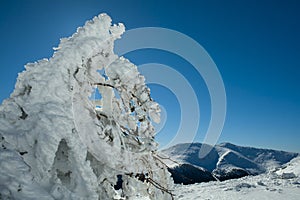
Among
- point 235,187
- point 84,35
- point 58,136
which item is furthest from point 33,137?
point 235,187

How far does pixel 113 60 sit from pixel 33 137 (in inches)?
75.8

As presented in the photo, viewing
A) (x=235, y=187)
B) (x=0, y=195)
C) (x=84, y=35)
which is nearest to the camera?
(x=0, y=195)

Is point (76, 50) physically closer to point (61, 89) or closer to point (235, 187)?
point (61, 89)

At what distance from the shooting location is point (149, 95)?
421cm

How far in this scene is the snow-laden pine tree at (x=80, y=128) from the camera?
2738 mm

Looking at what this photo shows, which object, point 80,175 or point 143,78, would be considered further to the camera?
point 143,78

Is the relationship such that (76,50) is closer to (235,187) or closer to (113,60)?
(113,60)

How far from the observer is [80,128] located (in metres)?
3.37

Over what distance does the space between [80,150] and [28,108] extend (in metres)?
0.81

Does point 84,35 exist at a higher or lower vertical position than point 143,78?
higher

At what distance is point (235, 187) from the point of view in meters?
19.0

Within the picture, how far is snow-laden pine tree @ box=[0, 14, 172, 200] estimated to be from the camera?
2738 mm

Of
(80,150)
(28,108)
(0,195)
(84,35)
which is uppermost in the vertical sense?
(84,35)

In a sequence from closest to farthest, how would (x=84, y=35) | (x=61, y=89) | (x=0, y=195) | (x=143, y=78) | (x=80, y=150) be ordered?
(x=0, y=195) → (x=80, y=150) → (x=61, y=89) → (x=84, y=35) → (x=143, y=78)
